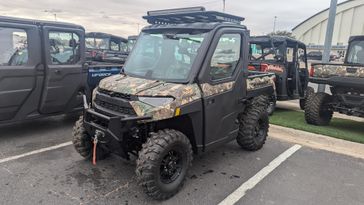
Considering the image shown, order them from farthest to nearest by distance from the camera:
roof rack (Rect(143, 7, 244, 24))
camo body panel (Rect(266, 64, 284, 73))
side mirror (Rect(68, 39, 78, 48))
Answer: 1. camo body panel (Rect(266, 64, 284, 73))
2. side mirror (Rect(68, 39, 78, 48))
3. roof rack (Rect(143, 7, 244, 24))

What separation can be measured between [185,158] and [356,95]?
495 cm

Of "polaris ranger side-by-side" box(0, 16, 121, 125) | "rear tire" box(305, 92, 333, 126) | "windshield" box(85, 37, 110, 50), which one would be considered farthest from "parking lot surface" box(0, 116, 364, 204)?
"windshield" box(85, 37, 110, 50)

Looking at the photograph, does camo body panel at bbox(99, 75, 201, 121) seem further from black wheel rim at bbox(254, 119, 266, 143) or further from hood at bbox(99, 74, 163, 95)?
black wheel rim at bbox(254, 119, 266, 143)

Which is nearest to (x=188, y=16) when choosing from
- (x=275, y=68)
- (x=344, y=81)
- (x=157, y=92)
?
(x=157, y=92)

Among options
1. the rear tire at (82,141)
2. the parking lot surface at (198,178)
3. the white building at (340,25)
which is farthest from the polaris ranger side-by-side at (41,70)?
the white building at (340,25)

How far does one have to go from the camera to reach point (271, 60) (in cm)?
964

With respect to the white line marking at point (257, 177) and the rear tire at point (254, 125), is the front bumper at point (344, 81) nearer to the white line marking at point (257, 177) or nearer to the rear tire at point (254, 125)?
the white line marking at point (257, 177)

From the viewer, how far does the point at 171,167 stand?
13.0 feet

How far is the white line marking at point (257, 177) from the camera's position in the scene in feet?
12.9

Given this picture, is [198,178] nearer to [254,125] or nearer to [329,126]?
[254,125]

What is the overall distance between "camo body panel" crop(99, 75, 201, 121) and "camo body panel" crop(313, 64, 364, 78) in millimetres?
4447

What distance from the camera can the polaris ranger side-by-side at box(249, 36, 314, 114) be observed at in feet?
30.8

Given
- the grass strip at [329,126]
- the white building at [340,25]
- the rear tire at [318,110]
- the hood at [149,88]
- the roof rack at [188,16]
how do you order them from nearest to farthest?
the hood at [149,88]
the roof rack at [188,16]
the grass strip at [329,126]
the rear tire at [318,110]
the white building at [340,25]

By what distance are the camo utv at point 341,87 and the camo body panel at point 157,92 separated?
4473 millimetres
